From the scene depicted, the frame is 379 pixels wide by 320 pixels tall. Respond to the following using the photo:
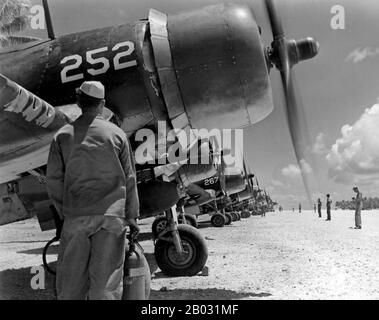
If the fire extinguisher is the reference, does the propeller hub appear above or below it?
above

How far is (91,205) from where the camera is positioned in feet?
8.45

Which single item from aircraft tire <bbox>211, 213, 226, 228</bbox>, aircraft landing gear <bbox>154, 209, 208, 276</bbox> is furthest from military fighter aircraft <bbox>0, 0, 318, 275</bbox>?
aircraft tire <bbox>211, 213, 226, 228</bbox>

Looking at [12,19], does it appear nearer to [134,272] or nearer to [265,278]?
[265,278]

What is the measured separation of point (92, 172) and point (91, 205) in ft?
0.63

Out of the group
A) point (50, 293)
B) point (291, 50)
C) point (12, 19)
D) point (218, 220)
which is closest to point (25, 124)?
point (50, 293)

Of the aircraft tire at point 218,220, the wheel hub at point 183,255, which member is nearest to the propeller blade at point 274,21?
the wheel hub at point 183,255

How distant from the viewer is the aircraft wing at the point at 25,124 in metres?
3.61

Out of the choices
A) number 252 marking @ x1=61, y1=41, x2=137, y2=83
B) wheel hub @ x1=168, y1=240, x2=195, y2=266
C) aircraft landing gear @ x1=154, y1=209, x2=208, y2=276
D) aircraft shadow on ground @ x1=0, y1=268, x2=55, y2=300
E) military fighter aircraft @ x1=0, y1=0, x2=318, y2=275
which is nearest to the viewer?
military fighter aircraft @ x1=0, y1=0, x2=318, y2=275

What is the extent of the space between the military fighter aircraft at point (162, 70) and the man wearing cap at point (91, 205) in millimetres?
1380

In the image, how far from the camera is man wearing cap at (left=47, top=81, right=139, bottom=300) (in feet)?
8.34

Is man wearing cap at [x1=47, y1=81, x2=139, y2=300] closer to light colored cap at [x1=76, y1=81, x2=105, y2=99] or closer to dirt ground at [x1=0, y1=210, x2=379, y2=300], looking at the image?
light colored cap at [x1=76, y1=81, x2=105, y2=99]

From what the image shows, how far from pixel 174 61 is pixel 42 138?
1.45 metres

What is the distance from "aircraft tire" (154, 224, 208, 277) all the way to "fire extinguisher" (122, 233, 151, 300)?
3.31 m
